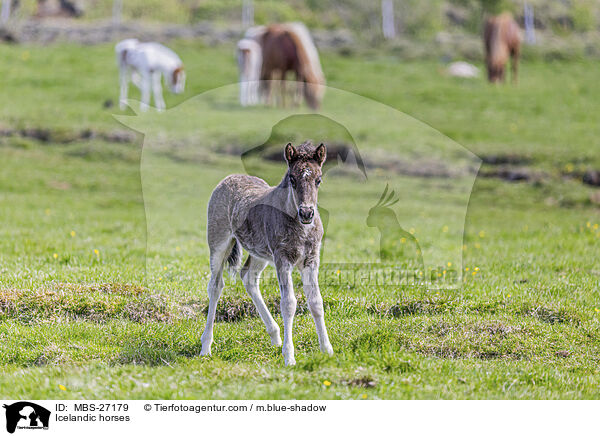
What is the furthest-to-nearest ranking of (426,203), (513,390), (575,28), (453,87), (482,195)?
(575,28) < (453,87) < (482,195) < (426,203) < (513,390)

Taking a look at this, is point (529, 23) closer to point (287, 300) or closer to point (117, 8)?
point (117, 8)

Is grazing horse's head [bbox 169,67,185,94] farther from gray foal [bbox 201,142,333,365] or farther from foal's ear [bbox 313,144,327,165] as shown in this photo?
foal's ear [bbox 313,144,327,165]

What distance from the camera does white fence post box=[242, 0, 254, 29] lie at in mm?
49406

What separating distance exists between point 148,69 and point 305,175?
26.2 metres

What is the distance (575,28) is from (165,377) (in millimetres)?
48781

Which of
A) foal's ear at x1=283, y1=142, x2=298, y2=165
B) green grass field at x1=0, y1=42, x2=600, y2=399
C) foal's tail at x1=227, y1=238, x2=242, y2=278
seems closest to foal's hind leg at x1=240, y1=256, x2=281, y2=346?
foal's tail at x1=227, y1=238, x2=242, y2=278

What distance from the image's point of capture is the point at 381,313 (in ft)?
30.2

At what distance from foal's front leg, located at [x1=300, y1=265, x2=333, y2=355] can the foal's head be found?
81cm

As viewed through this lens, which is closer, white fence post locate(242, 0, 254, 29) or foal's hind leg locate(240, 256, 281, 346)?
foal's hind leg locate(240, 256, 281, 346)

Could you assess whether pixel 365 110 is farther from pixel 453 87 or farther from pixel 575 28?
pixel 575 28

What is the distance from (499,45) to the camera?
37.9 m

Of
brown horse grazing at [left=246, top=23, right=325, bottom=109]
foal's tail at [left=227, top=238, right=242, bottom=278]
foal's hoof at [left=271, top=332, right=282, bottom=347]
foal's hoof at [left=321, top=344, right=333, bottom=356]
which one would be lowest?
foal's hoof at [left=271, top=332, right=282, bottom=347]
